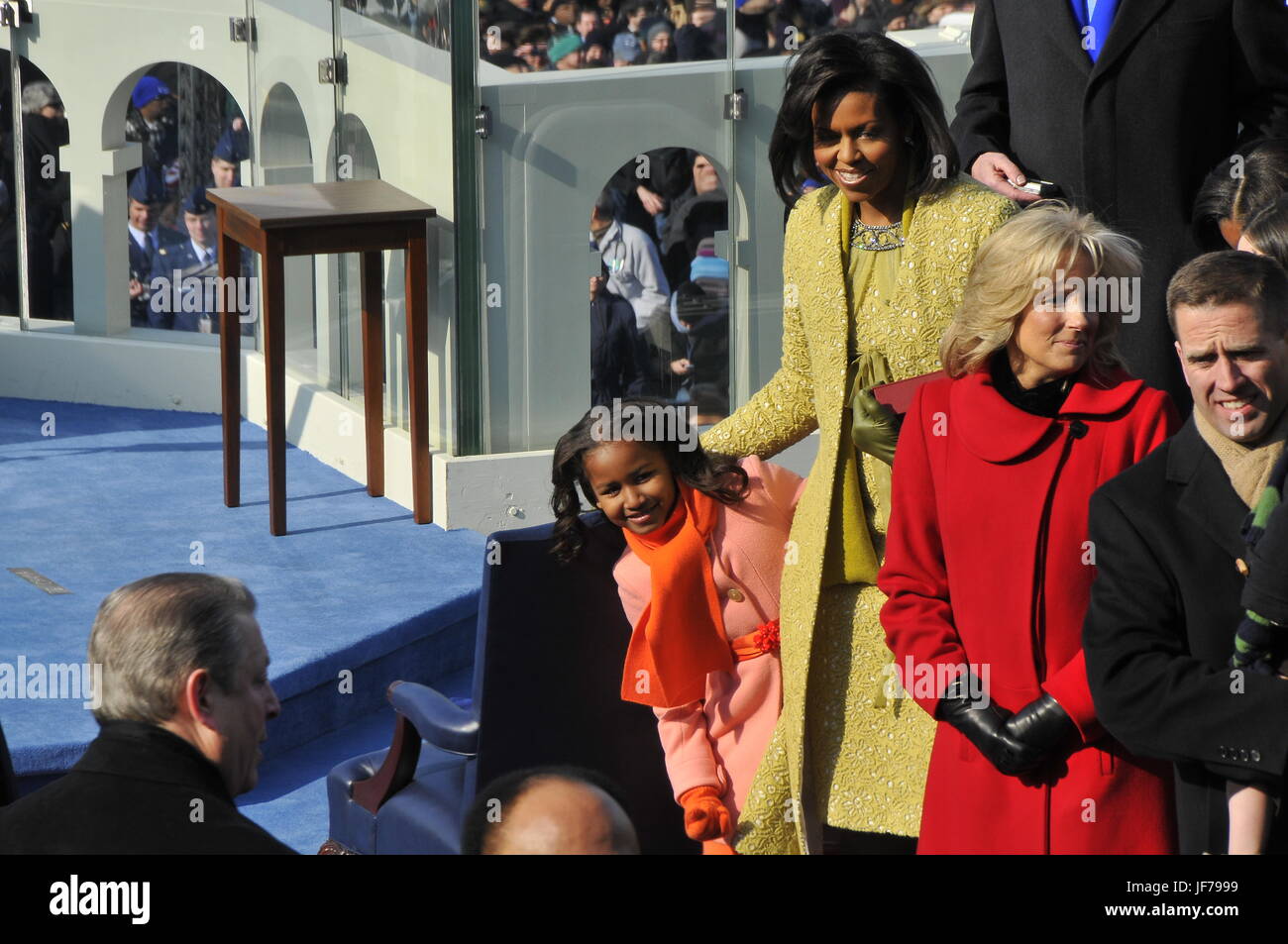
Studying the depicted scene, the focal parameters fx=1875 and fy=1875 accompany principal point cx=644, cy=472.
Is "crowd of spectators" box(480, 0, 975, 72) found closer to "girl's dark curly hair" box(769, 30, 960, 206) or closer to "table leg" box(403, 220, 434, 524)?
"table leg" box(403, 220, 434, 524)

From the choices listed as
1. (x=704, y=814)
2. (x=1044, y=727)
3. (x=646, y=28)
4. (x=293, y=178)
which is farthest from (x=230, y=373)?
(x=1044, y=727)

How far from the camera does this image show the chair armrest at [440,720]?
3348 mm

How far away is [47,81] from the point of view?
29.9 feet

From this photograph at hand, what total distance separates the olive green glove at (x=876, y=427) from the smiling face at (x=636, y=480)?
21.1 inches

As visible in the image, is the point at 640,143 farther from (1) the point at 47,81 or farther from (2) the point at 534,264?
(1) the point at 47,81

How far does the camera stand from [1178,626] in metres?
2.22

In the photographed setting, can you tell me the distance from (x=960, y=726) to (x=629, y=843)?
Answer: 610 millimetres

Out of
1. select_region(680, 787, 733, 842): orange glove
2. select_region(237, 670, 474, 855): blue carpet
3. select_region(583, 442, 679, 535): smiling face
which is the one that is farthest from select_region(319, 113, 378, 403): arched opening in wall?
select_region(680, 787, 733, 842): orange glove

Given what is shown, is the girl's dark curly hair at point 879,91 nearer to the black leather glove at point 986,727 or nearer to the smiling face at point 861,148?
the smiling face at point 861,148

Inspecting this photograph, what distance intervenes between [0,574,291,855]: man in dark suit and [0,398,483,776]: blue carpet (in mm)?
2503

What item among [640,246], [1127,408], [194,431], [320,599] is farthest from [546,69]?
[1127,408]

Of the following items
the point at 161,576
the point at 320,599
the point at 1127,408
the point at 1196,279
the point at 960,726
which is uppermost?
the point at 1196,279

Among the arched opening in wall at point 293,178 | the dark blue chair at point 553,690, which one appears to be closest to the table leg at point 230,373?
the arched opening in wall at point 293,178

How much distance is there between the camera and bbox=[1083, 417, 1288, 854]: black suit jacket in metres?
2.15
